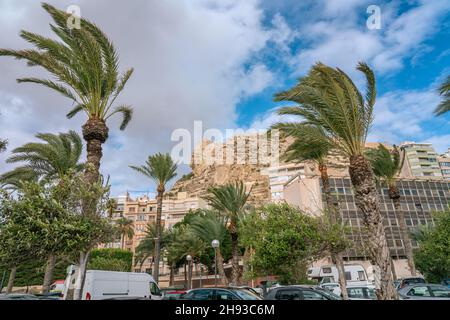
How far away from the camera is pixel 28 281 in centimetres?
3728

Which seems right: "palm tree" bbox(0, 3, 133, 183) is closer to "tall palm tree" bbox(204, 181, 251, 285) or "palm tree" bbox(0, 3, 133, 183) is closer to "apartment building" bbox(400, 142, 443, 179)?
"tall palm tree" bbox(204, 181, 251, 285)

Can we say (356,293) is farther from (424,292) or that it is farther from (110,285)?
(110,285)

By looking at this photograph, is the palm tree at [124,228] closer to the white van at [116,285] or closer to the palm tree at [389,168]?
the white van at [116,285]

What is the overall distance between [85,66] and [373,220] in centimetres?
1293

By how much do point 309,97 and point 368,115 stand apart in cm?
242

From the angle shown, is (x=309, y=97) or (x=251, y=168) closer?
(x=309, y=97)

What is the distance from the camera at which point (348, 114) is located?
11.7 metres

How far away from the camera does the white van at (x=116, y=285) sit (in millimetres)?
14897

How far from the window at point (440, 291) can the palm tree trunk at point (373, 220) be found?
2639 mm

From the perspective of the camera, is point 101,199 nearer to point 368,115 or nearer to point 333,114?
point 333,114

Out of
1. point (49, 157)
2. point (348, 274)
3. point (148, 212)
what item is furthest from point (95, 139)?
point (148, 212)

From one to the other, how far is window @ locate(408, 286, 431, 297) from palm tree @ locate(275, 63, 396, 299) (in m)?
2.96
